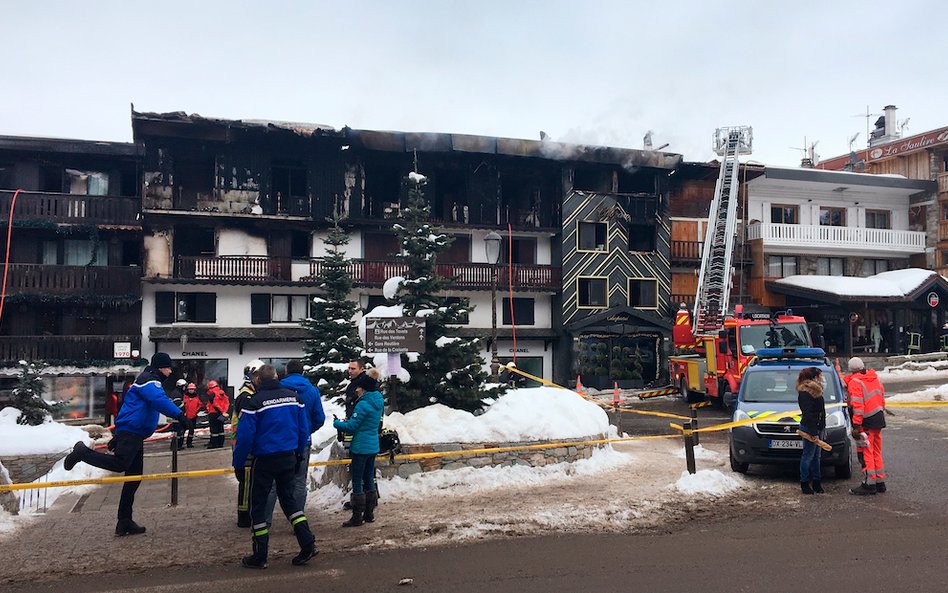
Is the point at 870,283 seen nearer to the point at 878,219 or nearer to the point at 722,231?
the point at 878,219

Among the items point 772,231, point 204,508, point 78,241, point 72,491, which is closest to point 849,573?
point 204,508

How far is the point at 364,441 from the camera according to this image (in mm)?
8219

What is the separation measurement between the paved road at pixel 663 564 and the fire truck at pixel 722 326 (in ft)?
16.6

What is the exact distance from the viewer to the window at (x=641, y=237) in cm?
3697

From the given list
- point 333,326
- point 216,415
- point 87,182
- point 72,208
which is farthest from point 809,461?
point 87,182

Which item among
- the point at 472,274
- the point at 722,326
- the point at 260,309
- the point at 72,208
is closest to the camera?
the point at 722,326

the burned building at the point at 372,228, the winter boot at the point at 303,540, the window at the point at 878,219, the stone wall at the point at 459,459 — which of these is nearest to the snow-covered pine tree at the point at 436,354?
the stone wall at the point at 459,459

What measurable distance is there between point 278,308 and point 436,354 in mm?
21556

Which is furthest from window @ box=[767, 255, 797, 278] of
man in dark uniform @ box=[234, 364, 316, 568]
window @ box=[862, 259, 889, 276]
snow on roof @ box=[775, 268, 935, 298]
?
man in dark uniform @ box=[234, 364, 316, 568]

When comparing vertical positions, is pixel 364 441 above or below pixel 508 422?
above

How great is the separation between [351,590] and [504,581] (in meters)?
1.34

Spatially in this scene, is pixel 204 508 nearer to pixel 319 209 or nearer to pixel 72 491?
pixel 72 491

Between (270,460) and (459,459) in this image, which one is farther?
(459,459)

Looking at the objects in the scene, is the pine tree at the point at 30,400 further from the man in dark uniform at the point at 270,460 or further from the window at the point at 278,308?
the man in dark uniform at the point at 270,460
